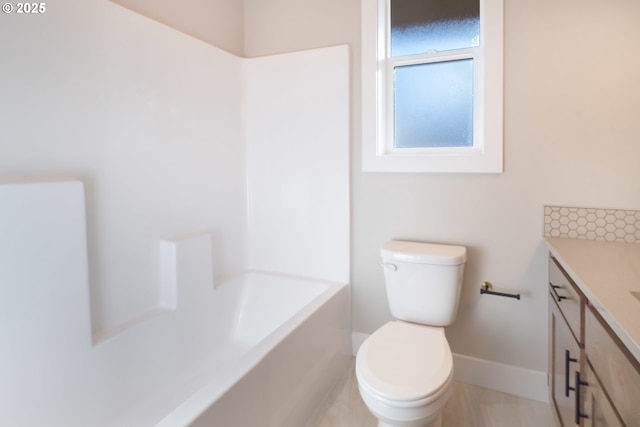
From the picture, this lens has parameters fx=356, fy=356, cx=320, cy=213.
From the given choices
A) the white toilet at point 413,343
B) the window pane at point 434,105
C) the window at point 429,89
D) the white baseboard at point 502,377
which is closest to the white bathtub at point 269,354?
the white toilet at point 413,343

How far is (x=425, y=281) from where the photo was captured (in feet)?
5.85

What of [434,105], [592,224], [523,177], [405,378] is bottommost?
[405,378]

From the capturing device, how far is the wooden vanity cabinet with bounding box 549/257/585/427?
1.17 meters

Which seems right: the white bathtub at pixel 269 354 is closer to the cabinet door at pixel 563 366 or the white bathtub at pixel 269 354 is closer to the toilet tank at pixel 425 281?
the toilet tank at pixel 425 281

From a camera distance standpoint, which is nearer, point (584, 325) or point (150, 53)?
point (584, 325)

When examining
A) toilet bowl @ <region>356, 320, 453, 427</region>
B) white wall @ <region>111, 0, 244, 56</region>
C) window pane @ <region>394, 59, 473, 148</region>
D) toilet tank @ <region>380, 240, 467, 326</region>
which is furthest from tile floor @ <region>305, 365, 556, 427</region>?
white wall @ <region>111, 0, 244, 56</region>

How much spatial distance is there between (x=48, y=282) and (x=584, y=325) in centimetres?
185

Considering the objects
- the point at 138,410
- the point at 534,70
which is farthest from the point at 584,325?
the point at 138,410

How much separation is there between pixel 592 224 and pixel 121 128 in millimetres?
2262

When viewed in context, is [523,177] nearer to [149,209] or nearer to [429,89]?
[429,89]

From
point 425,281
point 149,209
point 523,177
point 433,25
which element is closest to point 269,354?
point 425,281

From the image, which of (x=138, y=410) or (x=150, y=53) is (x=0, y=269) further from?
(x=150, y=53)

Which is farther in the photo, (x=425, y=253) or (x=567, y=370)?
(x=425, y=253)

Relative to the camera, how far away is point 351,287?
7.45 feet
